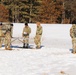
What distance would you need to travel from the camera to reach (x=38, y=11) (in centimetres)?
6288

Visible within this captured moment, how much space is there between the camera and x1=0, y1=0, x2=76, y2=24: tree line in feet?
199

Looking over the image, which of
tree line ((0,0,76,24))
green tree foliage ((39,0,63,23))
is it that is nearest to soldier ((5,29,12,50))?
tree line ((0,0,76,24))

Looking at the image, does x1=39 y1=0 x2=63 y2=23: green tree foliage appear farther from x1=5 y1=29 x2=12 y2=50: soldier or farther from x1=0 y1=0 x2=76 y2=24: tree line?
x1=5 y1=29 x2=12 y2=50: soldier

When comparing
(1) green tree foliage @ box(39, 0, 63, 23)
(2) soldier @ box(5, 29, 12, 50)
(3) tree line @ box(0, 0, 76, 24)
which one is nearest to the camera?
(2) soldier @ box(5, 29, 12, 50)

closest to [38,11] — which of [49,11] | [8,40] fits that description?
[49,11]

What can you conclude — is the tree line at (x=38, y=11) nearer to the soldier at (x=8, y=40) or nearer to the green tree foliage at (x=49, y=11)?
the green tree foliage at (x=49, y=11)

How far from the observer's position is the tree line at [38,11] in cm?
6072

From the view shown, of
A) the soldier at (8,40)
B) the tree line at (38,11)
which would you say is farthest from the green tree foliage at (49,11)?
the soldier at (8,40)

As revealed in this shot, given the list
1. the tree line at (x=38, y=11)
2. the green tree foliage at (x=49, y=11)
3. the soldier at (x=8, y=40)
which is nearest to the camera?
the soldier at (x=8, y=40)

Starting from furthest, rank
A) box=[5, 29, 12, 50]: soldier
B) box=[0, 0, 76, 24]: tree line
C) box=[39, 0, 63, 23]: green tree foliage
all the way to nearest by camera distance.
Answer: box=[0, 0, 76, 24]: tree line → box=[39, 0, 63, 23]: green tree foliage → box=[5, 29, 12, 50]: soldier

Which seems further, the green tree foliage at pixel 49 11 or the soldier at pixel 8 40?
the green tree foliage at pixel 49 11

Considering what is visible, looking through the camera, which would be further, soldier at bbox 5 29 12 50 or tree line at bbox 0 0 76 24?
tree line at bbox 0 0 76 24

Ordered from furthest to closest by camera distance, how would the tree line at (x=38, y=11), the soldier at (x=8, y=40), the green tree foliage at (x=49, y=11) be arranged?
1. the tree line at (x=38, y=11)
2. the green tree foliage at (x=49, y=11)
3. the soldier at (x=8, y=40)

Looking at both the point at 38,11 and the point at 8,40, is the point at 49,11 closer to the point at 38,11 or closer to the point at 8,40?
the point at 38,11
